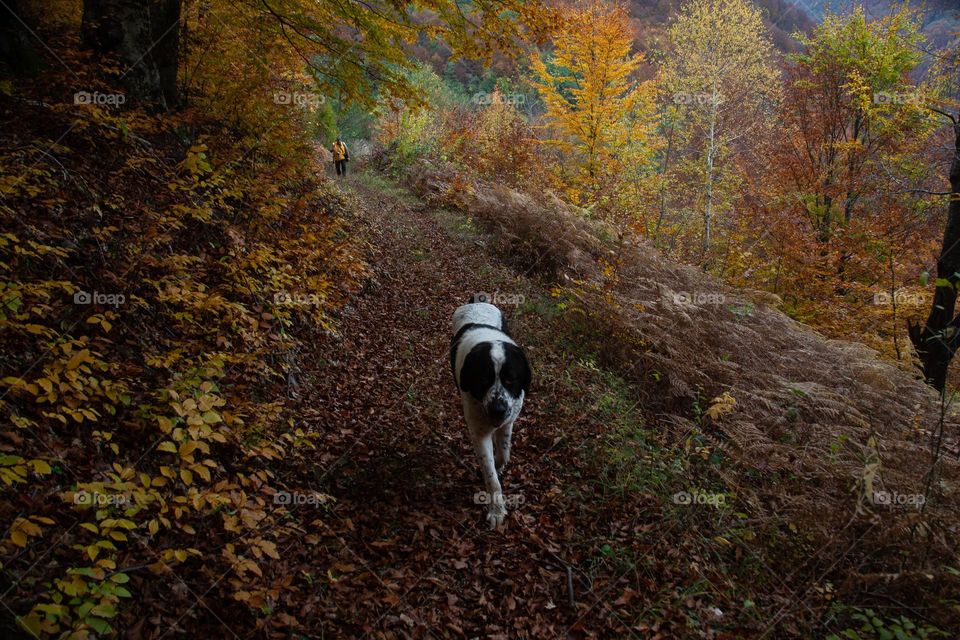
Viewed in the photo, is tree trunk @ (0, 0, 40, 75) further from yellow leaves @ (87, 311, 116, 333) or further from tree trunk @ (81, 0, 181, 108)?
yellow leaves @ (87, 311, 116, 333)

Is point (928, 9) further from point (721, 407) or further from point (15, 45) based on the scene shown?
point (15, 45)

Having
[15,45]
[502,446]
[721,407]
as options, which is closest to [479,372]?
[502,446]

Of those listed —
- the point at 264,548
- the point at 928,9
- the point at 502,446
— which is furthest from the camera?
the point at 928,9

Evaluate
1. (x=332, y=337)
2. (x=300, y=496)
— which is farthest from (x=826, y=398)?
(x=332, y=337)

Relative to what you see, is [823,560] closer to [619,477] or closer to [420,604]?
[619,477]

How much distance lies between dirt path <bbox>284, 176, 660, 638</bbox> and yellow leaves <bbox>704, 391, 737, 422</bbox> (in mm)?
1432

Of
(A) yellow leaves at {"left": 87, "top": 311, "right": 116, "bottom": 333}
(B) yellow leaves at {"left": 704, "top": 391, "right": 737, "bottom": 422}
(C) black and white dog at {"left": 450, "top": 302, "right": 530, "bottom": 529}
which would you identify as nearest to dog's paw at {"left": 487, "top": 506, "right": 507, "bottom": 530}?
(C) black and white dog at {"left": 450, "top": 302, "right": 530, "bottom": 529}

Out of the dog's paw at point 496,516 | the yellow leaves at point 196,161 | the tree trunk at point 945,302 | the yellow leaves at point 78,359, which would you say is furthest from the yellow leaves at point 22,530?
the tree trunk at point 945,302

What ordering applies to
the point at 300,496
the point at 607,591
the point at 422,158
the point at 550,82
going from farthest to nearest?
1. the point at 422,158
2. the point at 550,82
3. the point at 300,496
4. the point at 607,591

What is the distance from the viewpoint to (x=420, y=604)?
346 centimetres

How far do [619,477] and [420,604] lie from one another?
7.73 feet

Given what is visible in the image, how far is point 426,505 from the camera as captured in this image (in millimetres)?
4469

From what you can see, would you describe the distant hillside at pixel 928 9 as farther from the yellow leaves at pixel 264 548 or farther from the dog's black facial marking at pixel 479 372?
the yellow leaves at pixel 264 548

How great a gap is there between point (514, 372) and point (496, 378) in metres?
0.20
